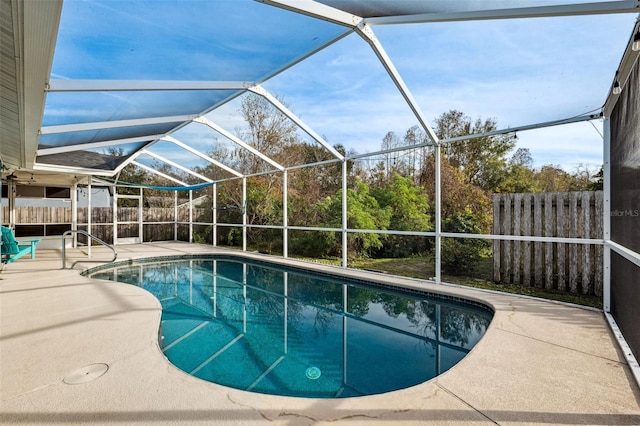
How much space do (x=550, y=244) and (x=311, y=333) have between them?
4358 mm

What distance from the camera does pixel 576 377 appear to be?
104 inches

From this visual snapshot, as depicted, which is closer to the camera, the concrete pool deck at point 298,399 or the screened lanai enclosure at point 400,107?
the concrete pool deck at point 298,399

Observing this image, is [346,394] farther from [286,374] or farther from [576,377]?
[576,377]

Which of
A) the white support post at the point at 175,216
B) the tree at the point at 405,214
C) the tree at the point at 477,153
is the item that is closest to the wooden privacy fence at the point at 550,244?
the tree at the point at 405,214

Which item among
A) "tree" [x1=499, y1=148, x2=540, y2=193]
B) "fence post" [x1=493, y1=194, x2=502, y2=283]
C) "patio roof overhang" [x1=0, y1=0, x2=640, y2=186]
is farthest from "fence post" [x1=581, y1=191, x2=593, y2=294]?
"tree" [x1=499, y1=148, x2=540, y2=193]

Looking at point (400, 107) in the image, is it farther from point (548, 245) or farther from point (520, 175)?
point (520, 175)

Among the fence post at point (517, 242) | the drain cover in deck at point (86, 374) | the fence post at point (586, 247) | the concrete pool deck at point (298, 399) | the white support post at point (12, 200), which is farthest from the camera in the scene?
the white support post at point (12, 200)

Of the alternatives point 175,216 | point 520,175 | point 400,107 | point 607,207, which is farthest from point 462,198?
point 175,216

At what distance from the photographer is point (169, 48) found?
3779 millimetres

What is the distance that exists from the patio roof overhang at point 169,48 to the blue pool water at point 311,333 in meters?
3.14

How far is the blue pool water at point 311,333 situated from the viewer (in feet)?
10.4

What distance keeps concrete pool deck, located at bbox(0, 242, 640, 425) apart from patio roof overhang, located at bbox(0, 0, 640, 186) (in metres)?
2.68

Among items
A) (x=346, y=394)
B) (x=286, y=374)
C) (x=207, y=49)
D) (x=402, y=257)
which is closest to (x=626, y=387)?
(x=346, y=394)

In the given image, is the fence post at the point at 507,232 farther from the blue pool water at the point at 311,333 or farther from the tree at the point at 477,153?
the tree at the point at 477,153
